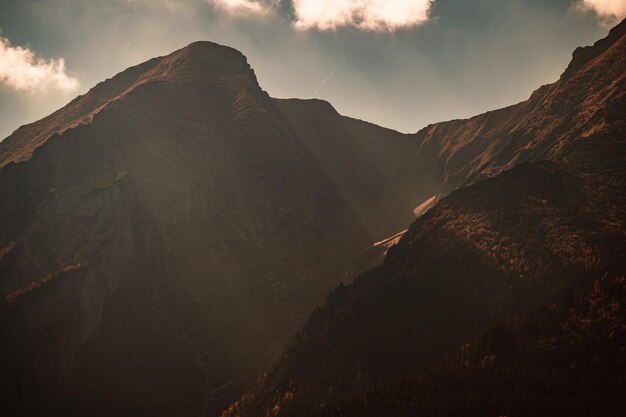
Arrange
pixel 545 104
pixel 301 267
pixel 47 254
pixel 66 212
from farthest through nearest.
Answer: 1. pixel 545 104
2. pixel 301 267
3. pixel 66 212
4. pixel 47 254

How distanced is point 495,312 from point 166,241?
200ft

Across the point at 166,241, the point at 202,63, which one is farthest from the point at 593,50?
the point at 166,241

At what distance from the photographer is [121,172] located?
283 ft

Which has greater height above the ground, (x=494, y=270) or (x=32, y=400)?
(x=32, y=400)

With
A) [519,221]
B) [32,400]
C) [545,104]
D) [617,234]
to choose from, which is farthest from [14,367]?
[545,104]

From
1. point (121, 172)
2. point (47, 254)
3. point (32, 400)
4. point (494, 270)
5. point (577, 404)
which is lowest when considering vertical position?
point (577, 404)

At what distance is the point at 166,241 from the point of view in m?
83.1

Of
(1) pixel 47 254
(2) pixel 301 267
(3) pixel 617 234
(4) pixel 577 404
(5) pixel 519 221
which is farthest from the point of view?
(2) pixel 301 267

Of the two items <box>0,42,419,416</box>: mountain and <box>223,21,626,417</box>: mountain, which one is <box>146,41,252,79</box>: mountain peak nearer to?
<box>0,42,419,416</box>: mountain

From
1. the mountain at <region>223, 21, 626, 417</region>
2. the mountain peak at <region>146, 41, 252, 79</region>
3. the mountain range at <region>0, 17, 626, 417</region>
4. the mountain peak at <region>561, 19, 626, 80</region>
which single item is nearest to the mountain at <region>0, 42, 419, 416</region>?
the mountain range at <region>0, 17, 626, 417</region>

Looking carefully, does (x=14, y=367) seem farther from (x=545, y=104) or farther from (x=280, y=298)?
(x=545, y=104)

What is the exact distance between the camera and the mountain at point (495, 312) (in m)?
33.8

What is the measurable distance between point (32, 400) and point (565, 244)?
62824mm

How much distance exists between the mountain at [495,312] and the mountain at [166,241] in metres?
17.7
